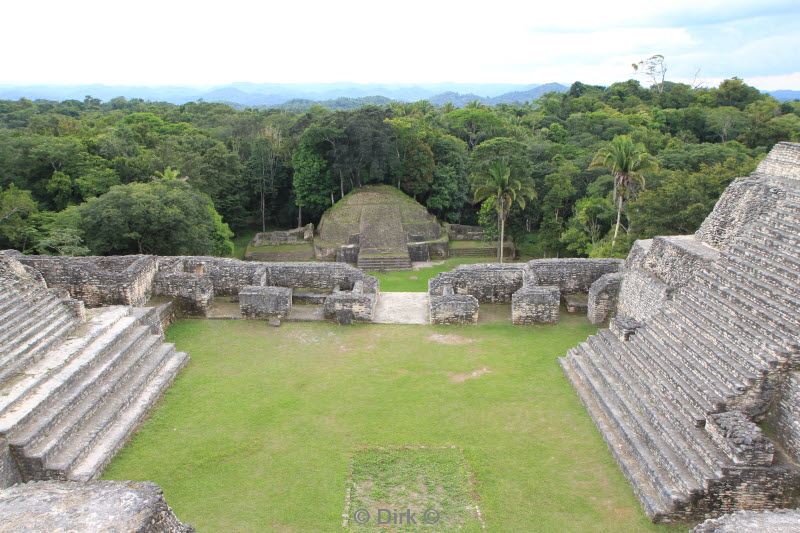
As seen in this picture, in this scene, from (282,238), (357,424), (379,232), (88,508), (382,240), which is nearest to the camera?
(88,508)

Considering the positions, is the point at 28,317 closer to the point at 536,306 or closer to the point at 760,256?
the point at 536,306

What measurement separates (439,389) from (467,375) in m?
0.94

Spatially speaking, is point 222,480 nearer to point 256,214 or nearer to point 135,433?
point 135,433

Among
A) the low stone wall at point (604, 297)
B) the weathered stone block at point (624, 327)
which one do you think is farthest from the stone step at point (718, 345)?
the low stone wall at point (604, 297)

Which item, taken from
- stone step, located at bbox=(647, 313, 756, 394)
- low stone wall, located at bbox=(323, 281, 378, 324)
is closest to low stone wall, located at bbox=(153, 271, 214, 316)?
low stone wall, located at bbox=(323, 281, 378, 324)

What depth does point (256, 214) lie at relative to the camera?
129 feet

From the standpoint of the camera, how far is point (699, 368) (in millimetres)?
9359

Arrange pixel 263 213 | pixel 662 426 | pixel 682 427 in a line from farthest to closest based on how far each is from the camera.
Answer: pixel 263 213 < pixel 662 426 < pixel 682 427

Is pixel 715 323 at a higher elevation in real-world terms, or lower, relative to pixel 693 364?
higher

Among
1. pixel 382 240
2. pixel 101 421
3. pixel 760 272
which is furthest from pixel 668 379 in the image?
pixel 382 240

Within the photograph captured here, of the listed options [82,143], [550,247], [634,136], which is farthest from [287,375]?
[634,136]

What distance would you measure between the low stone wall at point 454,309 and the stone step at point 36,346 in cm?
846

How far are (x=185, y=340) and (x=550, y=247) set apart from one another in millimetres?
19385

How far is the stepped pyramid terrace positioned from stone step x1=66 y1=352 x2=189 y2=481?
0.12ft
